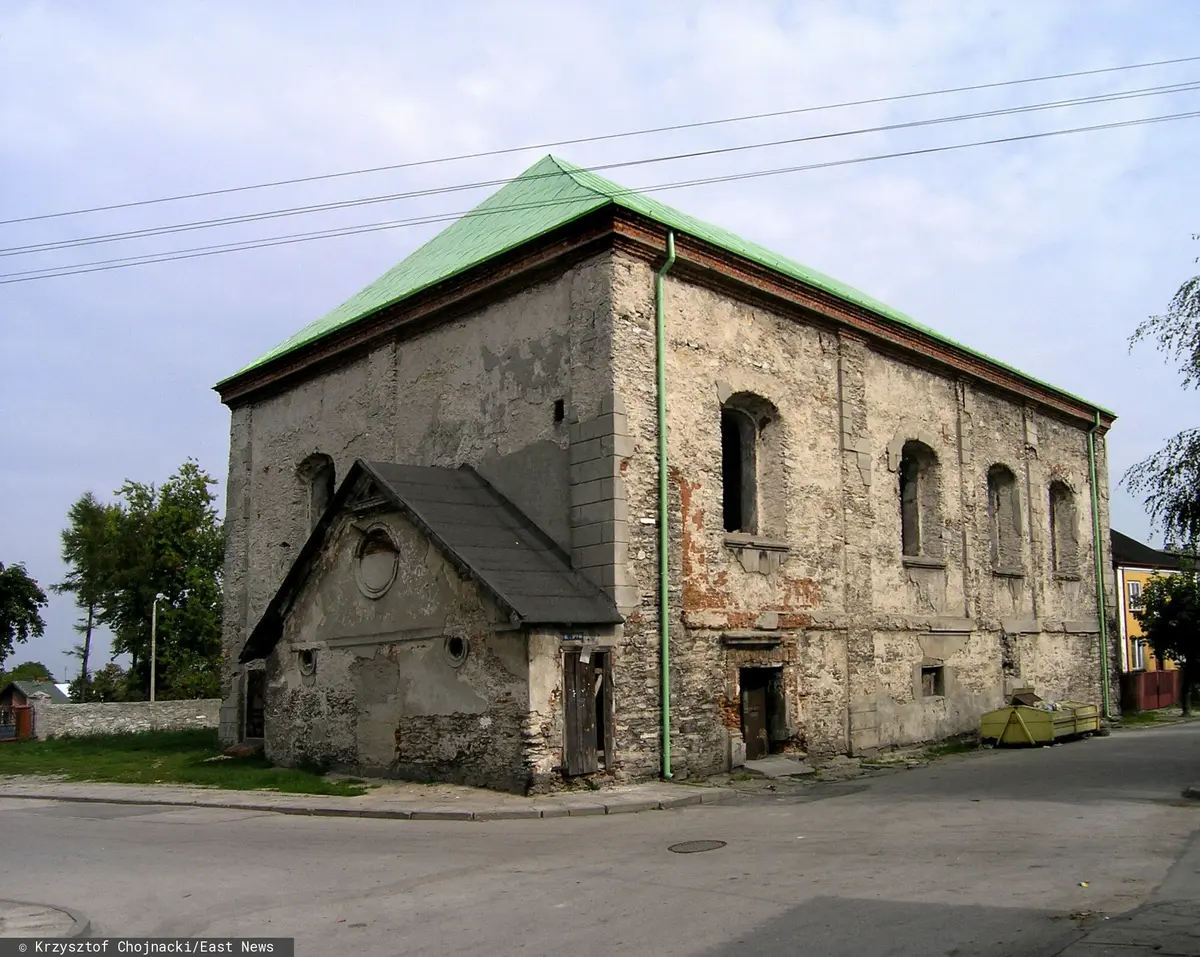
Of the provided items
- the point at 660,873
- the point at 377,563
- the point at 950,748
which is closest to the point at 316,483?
the point at 377,563

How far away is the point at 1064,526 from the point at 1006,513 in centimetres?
301

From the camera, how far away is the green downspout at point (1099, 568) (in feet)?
83.1

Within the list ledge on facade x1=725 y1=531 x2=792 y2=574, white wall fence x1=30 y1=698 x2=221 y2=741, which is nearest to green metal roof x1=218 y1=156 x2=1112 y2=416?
ledge on facade x1=725 y1=531 x2=792 y2=574

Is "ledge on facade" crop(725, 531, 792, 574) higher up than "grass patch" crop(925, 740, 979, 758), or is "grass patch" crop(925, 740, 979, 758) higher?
"ledge on facade" crop(725, 531, 792, 574)

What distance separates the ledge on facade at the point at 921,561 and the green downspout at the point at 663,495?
257 inches

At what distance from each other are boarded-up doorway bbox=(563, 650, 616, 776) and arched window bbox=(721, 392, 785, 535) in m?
4.04

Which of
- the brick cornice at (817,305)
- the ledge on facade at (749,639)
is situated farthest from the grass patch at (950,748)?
the brick cornice at (817,305)

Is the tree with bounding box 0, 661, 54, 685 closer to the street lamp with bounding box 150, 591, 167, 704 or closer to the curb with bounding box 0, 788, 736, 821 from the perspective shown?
the street lamp with bounding box 150, 591, 167, 704

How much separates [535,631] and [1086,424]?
1871 cm

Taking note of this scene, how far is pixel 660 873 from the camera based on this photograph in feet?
27.7

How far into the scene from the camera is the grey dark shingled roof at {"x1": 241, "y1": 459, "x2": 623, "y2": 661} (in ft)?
44.3

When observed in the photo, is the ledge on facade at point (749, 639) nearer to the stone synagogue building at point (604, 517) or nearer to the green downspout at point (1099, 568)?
the stone synagogue building at point (604, 517)

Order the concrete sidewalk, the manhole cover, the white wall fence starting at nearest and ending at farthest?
the manhole cover < the concrete sidewalk < the white wall fence

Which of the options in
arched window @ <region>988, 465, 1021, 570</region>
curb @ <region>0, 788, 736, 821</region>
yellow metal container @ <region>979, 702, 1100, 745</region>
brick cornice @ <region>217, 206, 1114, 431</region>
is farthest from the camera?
arched window @ <region>988, 465, 1021, 570</region>
